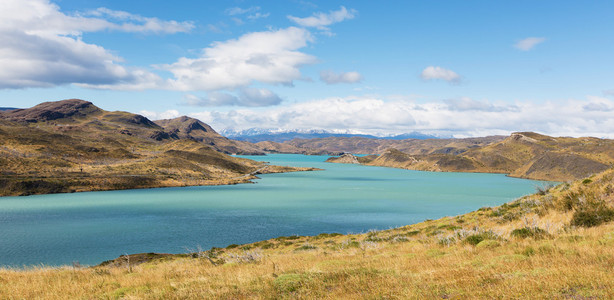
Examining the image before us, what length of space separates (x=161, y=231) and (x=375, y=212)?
44.1 metres

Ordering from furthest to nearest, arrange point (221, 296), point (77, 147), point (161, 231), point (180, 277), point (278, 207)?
point (77, 147), point (278, 207), point (161, 231), point (180, 277), point (221, 296)

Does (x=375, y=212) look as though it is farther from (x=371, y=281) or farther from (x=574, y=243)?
(x=371, y=281)

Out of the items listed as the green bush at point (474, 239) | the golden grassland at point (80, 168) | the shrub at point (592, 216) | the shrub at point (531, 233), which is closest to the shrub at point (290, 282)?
the green bush at point (474, 239)

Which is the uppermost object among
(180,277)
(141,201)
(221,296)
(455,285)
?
(455,285)

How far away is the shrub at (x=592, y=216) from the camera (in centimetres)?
2278

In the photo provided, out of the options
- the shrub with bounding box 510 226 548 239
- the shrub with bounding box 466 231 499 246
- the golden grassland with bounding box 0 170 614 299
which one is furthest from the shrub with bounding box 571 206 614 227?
the shrub with bounding box 466 231 499 246

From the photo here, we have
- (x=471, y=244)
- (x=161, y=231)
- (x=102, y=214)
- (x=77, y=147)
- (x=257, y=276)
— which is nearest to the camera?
(x=257, y=276)

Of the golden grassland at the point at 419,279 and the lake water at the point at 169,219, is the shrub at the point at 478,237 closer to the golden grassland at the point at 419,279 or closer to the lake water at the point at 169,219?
the golden grassland at the point at 419,279

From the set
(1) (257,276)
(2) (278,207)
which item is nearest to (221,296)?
(1) (257,276)

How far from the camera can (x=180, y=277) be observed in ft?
52.5

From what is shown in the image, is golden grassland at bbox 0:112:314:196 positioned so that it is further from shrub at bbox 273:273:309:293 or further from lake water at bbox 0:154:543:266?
shrub at bbox 273:273:309:293

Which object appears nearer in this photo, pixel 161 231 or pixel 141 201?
pixel 161 231

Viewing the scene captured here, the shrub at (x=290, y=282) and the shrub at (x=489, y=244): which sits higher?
the shrub at (x=489, y=244)

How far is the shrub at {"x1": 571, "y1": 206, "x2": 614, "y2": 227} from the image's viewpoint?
897 inches
